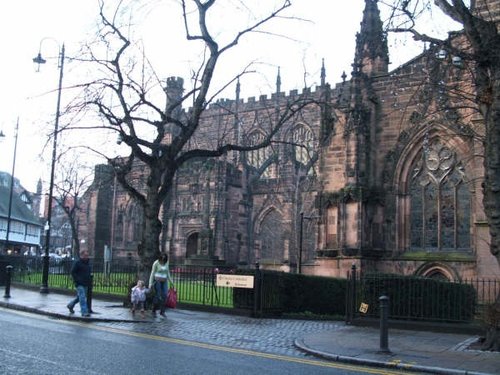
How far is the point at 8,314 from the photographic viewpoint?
14.5 m

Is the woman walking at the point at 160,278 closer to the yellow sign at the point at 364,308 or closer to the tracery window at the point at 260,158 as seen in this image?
the yellow sign at the point at 364,308

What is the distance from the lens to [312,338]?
12125 millimetres

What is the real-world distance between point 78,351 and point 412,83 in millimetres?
17878

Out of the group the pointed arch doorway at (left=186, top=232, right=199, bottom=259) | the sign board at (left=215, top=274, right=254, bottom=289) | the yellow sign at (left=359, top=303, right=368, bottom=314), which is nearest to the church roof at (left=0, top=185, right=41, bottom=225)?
the pointed arch doorway at (left=186, top=232, right=199, bottom=259)

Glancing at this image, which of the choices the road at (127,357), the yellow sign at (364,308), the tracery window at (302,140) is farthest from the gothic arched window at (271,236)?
the road at (127,357)

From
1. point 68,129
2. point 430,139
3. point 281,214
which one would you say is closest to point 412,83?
point 430,139

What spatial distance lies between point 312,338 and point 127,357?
4535 millimetres

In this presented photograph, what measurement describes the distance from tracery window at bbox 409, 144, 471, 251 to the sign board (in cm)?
876

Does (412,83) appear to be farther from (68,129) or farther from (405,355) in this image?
(405,355)

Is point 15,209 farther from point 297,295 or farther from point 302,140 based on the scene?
point 297,295

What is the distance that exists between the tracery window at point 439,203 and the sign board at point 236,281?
876cm

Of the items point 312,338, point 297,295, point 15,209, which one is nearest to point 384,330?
point 312,338

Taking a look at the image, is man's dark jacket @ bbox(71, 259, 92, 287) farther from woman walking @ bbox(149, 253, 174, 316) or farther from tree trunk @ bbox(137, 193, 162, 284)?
tree trunk @ bbox(137, 193, 162, 284)

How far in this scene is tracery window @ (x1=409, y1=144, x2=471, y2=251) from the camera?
22.1 metres
